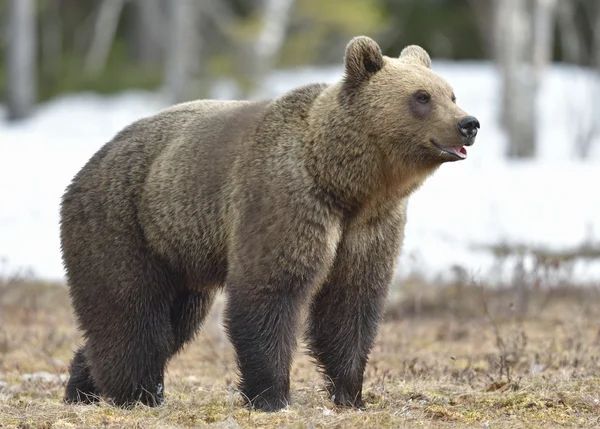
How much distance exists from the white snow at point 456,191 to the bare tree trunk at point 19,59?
41cm

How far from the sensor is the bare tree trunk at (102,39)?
2878cm

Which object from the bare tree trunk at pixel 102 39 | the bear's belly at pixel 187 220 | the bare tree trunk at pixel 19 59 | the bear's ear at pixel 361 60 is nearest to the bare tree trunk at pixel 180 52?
the bare tree trunk at pixel 19 59

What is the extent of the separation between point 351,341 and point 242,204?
998 millimetres

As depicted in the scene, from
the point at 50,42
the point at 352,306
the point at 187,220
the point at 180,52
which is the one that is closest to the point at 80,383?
the point at 187,220

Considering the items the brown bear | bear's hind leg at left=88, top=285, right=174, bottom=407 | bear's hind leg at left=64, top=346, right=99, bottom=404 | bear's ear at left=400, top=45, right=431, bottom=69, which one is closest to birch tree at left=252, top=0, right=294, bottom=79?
the brown bear

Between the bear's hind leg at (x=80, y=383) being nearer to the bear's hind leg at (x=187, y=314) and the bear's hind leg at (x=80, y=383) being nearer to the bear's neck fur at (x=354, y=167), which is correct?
the bear's hind leg at (x=187, y=314)

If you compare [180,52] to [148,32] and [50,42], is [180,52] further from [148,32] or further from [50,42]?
[148,32]

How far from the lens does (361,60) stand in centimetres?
596

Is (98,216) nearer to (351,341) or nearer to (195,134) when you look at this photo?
(195,134)

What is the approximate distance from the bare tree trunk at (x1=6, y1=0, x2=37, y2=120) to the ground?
12690 mm

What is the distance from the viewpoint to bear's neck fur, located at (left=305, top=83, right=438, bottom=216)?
589cm

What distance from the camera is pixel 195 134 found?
6582mm

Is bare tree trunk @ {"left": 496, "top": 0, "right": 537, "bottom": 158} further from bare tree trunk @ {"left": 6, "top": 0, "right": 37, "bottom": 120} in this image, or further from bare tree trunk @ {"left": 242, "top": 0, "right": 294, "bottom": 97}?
bare tree trunk @ {"left": 6, "top": 0, "right": 37, "bottom": 120}

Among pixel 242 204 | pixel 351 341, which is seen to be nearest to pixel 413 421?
pixel 351 341
